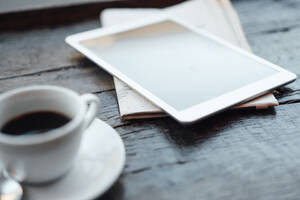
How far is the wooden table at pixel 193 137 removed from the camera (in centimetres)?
46

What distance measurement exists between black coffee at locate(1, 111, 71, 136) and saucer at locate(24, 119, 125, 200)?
6 centimetres

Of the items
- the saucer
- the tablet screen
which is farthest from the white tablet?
the saucer

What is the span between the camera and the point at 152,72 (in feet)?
2.14

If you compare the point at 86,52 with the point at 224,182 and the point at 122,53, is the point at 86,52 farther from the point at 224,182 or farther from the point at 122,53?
the point at 224,182

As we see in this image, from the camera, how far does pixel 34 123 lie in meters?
0.45

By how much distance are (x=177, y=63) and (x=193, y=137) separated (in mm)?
188

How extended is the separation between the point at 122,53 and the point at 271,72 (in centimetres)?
26

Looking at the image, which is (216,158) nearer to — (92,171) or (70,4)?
(92,171)

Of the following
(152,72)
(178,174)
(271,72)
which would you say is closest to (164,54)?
(152,72)

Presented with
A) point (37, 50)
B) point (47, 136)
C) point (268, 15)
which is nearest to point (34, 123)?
point (47, 136)

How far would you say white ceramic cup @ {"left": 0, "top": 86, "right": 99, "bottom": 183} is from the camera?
392 mm

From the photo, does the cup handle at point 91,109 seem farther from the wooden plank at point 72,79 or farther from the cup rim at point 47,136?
the wooden plank at point 72,79

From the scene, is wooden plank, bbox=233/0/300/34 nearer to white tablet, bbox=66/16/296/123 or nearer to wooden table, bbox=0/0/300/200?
wooden table, bbox=0/0/300/200

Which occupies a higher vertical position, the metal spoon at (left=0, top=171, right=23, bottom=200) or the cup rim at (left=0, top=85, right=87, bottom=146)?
the cup rim at (left=0, top=85, right=87, bottom=146)
